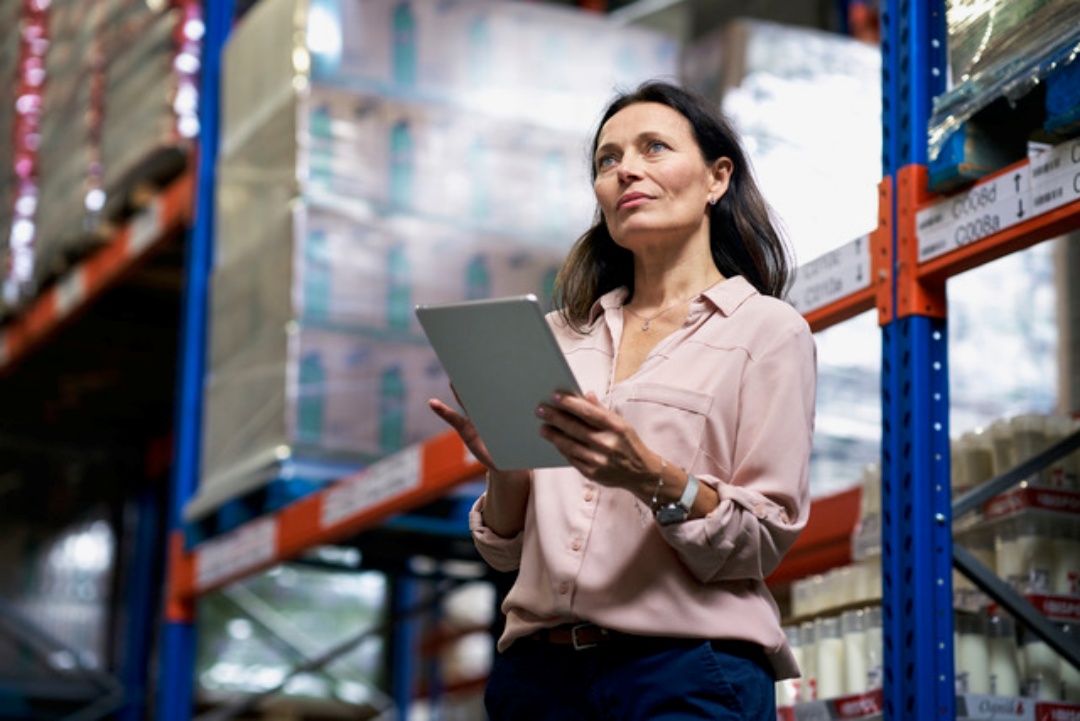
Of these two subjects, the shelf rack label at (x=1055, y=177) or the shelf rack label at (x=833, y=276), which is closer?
the shelf rack label at (x=1055, y=177)

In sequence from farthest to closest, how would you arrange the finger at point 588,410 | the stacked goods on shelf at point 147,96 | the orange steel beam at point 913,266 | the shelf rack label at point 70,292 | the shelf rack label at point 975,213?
the shelf rack label at point 70,292, the stacked goods on shelf at point 147,96, the orange steel beam at point 913,266, the shelf rack label at point 975,213, the finger at point 588,410

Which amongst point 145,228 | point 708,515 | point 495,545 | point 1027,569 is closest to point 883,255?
point 1027,569

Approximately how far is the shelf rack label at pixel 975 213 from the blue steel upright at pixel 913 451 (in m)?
0.08

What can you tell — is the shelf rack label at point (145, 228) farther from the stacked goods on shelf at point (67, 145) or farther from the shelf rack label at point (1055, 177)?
the shelf rack label at point (1055, 177)

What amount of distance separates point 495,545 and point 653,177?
593mm

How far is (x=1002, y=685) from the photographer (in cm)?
396

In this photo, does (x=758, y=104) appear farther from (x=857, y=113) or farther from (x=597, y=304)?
(x=597, y=304)

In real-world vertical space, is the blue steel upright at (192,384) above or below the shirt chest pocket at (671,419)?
Result: above

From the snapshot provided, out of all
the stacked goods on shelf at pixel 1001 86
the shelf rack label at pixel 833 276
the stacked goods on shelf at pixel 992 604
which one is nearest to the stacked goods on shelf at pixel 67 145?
the shelf rack label at pixel 833 276

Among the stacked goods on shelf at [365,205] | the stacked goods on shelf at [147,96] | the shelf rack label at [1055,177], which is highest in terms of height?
the stacked goods on shelf at [147,96]

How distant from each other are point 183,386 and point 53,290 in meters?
1.96

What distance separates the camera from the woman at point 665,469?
7.54 ft

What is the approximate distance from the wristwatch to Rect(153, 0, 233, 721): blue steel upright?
5618 millimetres

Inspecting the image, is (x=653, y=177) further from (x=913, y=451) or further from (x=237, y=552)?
(x=237, y=552)
